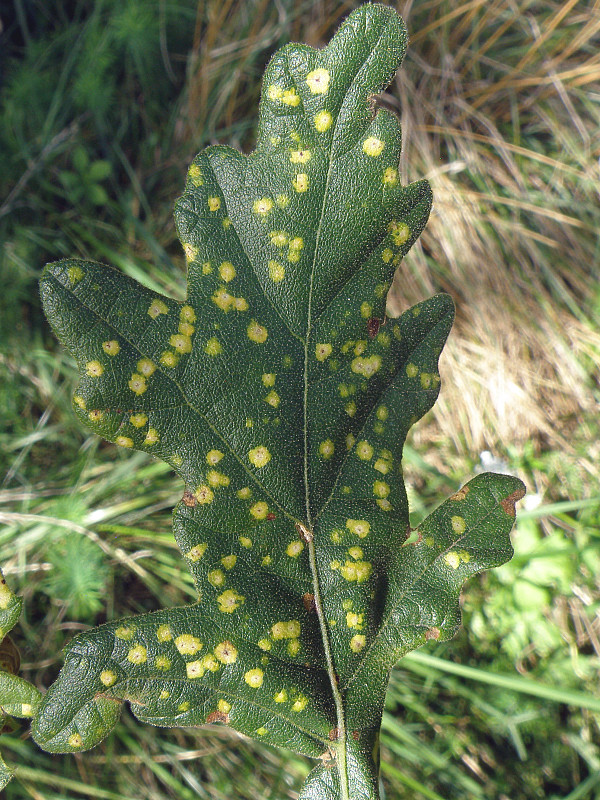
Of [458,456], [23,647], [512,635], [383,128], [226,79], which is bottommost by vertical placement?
[512,635]

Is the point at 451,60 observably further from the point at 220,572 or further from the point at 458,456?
the point at 220,572

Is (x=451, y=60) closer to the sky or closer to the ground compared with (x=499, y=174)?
closer to the sky

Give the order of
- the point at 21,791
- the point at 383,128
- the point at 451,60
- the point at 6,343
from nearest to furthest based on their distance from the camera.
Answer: the point at 383,128 → the point at 21,791 → the point at 6,343 → the point at 451,60

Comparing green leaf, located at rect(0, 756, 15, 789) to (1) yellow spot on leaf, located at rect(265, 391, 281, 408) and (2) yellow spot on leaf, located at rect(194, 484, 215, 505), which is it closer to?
(2) yellow spot on leaf, located at rect(194, 484, 215, 505)

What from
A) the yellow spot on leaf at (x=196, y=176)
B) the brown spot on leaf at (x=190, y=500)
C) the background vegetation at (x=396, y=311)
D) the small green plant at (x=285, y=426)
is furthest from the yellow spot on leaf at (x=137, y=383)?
the background vegetation at (x=396, y=311)

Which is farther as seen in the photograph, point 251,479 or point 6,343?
point 6,343

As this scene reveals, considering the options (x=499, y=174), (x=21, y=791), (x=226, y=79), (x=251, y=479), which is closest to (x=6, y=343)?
(x=226, y=79)

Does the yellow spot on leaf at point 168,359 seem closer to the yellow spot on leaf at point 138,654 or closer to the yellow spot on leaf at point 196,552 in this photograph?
the yellow spot on leaf at point 196,552
